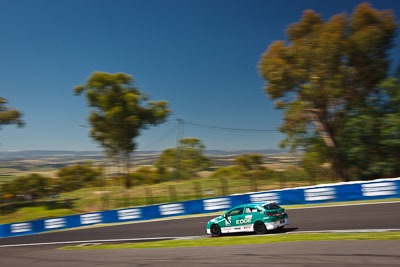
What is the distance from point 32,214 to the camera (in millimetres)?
A: 39875

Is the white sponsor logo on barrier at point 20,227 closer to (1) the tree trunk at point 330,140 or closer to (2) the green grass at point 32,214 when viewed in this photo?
(2) the green grass at point 32,214

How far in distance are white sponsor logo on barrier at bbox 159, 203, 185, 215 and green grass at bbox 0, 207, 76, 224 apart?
16520 millimetres

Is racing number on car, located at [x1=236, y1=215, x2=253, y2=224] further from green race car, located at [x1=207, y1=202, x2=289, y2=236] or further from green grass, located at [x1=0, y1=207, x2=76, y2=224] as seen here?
green grass, located at [x1=0, y1=207, x2=76, y2=224]

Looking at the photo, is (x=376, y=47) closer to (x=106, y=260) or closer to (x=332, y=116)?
(x=332, y=116)

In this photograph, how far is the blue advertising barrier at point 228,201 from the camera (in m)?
20.0

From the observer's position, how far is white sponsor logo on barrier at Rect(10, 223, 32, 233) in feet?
92.4

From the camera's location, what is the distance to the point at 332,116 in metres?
35.4

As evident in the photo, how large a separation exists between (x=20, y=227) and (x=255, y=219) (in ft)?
74.4

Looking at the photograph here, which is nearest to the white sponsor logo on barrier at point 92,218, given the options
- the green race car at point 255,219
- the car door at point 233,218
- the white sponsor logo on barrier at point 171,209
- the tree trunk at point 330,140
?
the white sponsor logo on barrier at point 171,209

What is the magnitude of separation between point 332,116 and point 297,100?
3.90 meters

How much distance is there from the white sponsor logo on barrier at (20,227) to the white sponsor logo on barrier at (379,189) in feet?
83.9

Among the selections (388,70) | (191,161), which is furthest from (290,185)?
(191,161)

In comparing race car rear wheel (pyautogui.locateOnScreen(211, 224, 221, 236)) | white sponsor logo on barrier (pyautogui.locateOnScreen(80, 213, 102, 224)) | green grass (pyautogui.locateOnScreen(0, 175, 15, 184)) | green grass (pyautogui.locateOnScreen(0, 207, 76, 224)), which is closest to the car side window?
race car rear wheel (pyautogui.locateOnScreen(211, 224, 221, 236))

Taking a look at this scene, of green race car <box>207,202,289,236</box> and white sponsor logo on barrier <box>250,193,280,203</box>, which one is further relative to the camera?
white sponsor logo on barrier <box>250,193,280,203</box>
